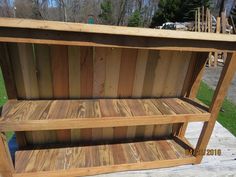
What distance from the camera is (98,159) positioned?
1.44 meters

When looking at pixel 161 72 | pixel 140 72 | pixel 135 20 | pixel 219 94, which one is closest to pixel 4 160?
pixel 140 72

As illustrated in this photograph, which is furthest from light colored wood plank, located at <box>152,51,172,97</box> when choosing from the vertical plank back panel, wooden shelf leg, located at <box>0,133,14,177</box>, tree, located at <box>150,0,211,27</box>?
tree, located at <box>150,0,211,27</box>

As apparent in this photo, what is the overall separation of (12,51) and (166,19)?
46.0 ft

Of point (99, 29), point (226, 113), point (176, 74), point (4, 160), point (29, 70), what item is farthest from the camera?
point (226, 113)

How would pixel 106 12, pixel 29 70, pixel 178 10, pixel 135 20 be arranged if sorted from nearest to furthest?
pixel 29 70
pixel 178 10
pixel 135 20
pixel 106 12

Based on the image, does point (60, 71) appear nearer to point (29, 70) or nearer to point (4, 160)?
point (29, 70)

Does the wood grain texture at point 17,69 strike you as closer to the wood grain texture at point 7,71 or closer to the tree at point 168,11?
the wood grain texture at point 7,71

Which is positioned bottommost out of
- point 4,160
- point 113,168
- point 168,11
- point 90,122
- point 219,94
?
point 113,168

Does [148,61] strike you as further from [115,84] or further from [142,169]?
[142,169]

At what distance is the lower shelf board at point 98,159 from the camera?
1.33 m

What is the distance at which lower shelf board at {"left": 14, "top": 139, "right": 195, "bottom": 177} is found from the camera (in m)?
1.33

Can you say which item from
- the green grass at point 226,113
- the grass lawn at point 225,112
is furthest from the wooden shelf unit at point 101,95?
the green grass at point 226,113

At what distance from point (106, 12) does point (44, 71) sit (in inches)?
584
